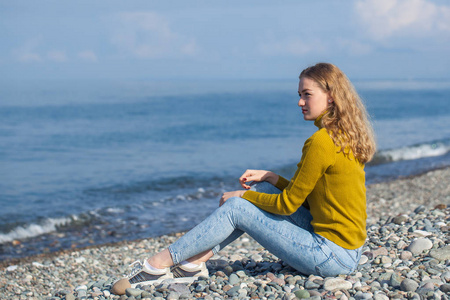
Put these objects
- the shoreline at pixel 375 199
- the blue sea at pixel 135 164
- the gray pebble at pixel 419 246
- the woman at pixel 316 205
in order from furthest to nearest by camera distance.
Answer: the blue sea at pixel 135 164
the shoreline at pixel 375 199
the gray pebble at pixel 419 246
the woman at pixel 316 205

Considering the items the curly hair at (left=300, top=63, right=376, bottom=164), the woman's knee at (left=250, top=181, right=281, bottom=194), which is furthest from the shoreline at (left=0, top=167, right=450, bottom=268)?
the curly hair at (left=300, top=63, right=376, bottom=164)

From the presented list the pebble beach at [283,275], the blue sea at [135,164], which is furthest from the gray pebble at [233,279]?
the blue sea at [135,164]

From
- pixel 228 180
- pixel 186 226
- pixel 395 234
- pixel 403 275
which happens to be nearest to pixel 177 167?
pixel 228 180

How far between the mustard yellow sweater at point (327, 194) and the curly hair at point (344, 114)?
3.8 inches

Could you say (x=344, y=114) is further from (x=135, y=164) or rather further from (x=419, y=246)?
(x=135, y=164)

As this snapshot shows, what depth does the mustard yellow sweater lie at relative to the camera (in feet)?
12.5

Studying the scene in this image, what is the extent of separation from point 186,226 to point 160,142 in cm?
1681

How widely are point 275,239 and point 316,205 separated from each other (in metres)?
0.47

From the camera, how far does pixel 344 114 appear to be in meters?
4.00

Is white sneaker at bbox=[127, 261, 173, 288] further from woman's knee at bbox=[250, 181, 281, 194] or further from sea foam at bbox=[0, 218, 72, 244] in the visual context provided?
sea foam at bbox=[0, 218, 72, 244]

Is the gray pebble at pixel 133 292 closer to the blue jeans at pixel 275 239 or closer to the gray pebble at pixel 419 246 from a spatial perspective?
the blue jeans at pixel 275 239

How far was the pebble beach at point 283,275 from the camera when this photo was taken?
3.99m

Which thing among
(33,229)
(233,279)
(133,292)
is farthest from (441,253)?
(33,229)

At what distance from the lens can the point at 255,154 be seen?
22938mm
